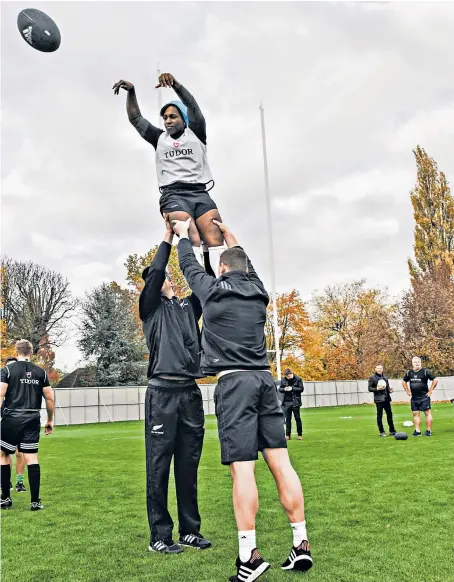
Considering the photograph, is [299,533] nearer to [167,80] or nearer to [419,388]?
[167,80]

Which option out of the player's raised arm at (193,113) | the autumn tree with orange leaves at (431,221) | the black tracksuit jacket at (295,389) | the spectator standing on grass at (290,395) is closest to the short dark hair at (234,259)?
the player's raised arm at (193,113)

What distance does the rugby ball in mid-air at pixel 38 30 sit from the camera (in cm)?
591

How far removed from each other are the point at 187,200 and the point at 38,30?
221 cm

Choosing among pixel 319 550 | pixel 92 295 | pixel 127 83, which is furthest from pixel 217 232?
pixel 92 295

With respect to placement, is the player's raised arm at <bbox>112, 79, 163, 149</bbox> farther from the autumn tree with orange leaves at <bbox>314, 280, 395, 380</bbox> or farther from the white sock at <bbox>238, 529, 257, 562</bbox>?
the autumn tree with orange leaves at <bbox>314, 280, 395, 380</bbox>

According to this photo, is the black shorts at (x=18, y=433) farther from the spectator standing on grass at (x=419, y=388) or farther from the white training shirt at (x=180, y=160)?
the spectator standing on grass at (x=419, y=388)

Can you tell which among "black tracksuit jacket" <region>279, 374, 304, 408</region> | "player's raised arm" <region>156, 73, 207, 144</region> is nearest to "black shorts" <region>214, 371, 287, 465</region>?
"player's raised arm" <region>156, 73, 207, 144</region>

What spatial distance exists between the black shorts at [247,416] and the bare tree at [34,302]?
4072 centimetres

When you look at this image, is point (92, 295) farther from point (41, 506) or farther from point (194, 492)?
point (194, 492)

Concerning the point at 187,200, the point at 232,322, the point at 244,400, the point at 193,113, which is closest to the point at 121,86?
the point at 193,113

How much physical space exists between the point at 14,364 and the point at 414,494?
5.72 metres

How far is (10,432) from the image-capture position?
27.2 ft

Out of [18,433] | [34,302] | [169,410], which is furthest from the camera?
[34,302]

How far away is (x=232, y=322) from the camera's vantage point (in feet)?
16.2
